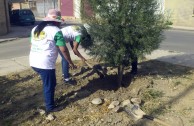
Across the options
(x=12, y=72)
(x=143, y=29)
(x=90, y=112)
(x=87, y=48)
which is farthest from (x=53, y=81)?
(x=12, y=72)

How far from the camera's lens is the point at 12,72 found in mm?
8461

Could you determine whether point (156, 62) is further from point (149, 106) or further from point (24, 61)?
point (24, 61)

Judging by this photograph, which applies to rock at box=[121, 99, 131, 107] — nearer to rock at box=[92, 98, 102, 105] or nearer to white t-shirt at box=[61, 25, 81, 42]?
rock at box=[92, 98, 102, 105]

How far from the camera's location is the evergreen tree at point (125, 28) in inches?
227

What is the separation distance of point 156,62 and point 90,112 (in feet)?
12.9

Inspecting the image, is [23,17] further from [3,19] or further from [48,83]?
[48,83]

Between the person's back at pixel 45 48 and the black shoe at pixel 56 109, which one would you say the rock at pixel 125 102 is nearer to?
the black shoe at pixel 56 109

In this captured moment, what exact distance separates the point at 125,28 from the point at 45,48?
5.34 feet

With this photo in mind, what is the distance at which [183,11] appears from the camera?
80.7 feet

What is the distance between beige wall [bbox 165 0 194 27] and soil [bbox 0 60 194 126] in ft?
57.7

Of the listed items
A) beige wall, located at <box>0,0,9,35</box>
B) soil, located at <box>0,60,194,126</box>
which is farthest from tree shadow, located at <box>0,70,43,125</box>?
beige wall, located at <box>0,0,9,35</box>

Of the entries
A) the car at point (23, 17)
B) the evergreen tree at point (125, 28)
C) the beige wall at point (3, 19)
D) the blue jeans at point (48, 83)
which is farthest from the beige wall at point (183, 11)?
the blue jeans at point (48, 83)

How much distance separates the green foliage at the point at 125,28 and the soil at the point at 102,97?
2.43 ft

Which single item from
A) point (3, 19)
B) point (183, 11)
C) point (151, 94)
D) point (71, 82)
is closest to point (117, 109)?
point (151, 94)
